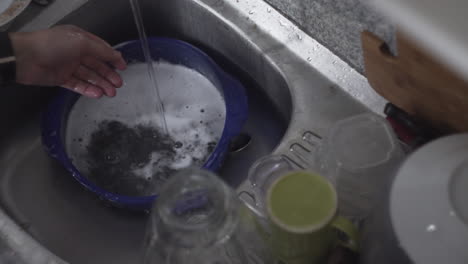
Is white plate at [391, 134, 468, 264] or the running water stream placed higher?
white plate at [391, 134, 468, 264]

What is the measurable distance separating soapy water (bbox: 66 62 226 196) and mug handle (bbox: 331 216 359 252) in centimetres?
36

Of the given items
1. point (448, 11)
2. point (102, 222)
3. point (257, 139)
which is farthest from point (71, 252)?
point (448, 11)

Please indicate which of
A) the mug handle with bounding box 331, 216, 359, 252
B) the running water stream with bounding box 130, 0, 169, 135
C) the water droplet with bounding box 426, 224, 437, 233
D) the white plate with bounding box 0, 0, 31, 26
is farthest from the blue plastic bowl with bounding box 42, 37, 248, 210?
the water droplet with bounding box 426, 224, 437, 233

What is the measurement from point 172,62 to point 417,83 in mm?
476

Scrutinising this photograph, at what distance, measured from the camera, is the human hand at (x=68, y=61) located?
775mm

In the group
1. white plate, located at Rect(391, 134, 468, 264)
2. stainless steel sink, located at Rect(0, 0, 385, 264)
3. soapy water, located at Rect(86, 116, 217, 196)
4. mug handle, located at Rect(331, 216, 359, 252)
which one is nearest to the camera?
white plate, located at Rect(391, 134, 468, 264)

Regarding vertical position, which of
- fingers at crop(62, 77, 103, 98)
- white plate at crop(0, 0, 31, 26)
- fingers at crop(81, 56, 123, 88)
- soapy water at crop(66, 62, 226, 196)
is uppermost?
white plate at crop(0, 0, 31, 26)

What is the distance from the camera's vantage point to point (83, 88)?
834mm

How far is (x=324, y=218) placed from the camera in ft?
1.44

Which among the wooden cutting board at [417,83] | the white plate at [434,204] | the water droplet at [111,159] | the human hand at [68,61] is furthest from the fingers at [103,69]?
the white plate at [434,204]

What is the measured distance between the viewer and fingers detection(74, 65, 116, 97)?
835mm

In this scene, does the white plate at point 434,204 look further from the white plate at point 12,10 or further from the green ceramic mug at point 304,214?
the white plate at point 12,10

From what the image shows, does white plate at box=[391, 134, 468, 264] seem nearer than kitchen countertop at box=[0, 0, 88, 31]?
Yes

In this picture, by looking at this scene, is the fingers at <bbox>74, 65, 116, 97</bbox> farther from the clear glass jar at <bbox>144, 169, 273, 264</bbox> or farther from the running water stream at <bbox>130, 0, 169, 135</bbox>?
the clear glass jar at <bbox>144, 169, 273, 264</bbox>
